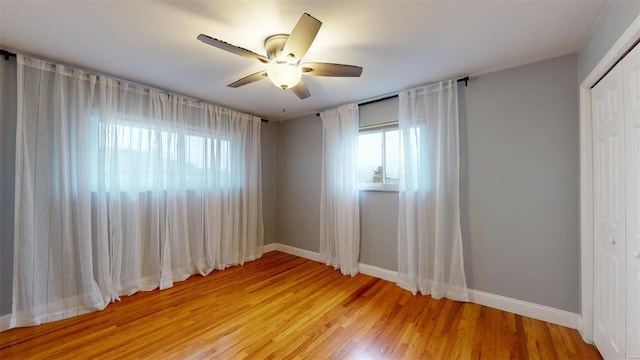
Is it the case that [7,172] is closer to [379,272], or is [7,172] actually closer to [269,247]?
[269,247]

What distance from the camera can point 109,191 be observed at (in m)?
2.50

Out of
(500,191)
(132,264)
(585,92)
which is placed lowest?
(132,264)

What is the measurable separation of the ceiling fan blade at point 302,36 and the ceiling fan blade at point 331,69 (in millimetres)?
141

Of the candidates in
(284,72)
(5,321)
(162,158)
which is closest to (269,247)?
(162,158)

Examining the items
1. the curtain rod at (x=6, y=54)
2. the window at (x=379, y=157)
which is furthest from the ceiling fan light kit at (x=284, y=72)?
the curtain rod at (x=6, y=54)

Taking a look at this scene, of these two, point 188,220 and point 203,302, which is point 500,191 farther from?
point 188,220

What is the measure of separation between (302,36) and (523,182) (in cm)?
231

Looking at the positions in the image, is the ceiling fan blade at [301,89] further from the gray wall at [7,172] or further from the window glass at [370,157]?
the gray wall at [7,172]

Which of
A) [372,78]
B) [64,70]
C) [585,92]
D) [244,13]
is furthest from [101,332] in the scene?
[585,92]

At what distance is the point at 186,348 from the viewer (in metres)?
1.78

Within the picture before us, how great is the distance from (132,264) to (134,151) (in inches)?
48.9

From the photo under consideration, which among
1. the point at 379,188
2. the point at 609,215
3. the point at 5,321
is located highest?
the point at 379,188

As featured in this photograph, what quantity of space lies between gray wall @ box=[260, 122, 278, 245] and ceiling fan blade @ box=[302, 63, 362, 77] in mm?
2451

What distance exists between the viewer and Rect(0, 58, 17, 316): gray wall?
78.2 inches
